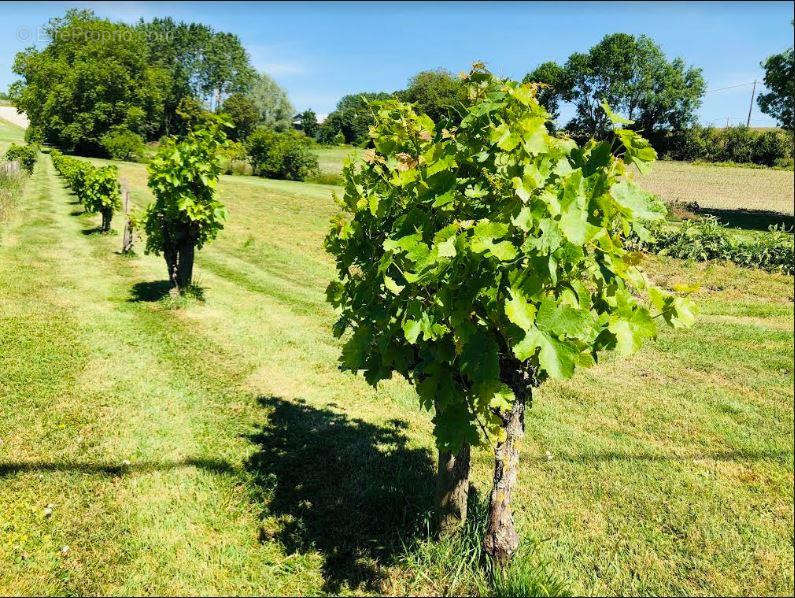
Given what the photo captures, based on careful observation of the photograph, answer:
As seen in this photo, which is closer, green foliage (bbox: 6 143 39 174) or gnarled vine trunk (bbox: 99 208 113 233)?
gnarled vine trunk (bbox: 99 208 113 233)

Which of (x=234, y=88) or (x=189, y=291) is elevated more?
(x=234, y=88)

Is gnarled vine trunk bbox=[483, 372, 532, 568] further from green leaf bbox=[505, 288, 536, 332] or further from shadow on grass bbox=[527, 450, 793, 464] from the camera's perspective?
shadow on grass bbox=[527, 450, 793, 464]

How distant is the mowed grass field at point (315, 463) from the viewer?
12.4 ft

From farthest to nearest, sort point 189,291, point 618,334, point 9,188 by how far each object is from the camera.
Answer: point 9,188 < point 189,291 < point 618,334

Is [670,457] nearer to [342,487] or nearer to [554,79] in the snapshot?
[342,487]

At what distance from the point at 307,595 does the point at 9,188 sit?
28.2 metres

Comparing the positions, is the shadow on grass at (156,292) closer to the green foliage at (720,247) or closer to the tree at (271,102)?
the green foliage at (720,247)

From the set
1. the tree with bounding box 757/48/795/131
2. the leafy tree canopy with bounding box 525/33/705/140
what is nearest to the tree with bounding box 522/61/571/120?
the leafy tree canopy with bounding box 525/33/705/140

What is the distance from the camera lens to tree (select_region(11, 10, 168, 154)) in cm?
5022

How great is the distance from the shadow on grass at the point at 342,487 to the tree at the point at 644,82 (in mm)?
54649

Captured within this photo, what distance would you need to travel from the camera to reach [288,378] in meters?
7.31

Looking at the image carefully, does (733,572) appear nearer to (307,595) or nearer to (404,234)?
(307,595)

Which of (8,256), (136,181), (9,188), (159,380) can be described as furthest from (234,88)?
(159,380)

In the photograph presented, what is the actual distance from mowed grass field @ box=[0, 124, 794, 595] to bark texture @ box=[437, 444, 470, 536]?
24 centimetres
